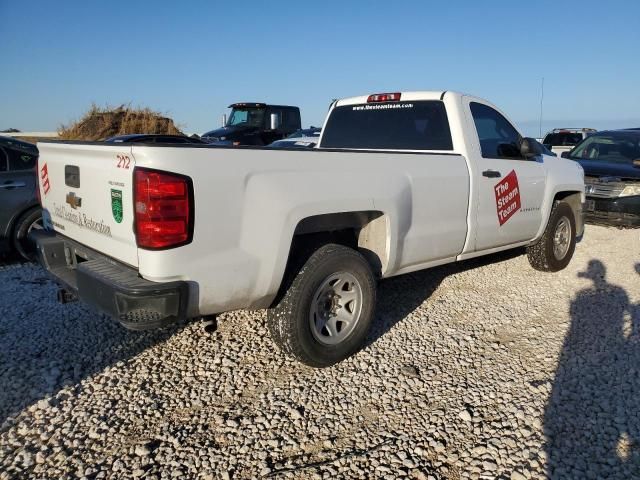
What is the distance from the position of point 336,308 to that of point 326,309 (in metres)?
0.07

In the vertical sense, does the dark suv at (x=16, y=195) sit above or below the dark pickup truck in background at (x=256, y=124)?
below

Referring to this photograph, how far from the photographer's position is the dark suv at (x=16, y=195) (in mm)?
5781

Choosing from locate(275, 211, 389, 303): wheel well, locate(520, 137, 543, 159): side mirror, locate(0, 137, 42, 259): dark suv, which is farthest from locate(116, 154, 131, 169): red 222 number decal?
locate(0, 137, 42, 259): dark suv

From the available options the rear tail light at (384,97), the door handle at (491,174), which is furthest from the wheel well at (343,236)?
the rear tail light at (384,97)

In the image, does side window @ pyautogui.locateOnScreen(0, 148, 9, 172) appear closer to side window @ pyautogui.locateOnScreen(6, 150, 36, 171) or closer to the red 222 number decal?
side window @ pyautogui.locateOnScreen(6, 150, 36, 171)

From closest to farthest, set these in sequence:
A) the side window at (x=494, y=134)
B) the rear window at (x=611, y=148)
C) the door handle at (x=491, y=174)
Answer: the door handle at (x=491, y=174), the side window at (x=494, y=134), the rear window at (x=611, y=148)

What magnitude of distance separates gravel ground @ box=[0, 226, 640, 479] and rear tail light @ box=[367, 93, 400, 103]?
1.92 meters

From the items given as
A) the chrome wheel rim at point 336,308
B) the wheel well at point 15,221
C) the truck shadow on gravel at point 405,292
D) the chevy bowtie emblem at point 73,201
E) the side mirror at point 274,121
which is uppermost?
the side mirror at point 274,121

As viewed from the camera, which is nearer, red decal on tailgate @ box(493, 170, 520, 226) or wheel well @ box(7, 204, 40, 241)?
red decal on tailgate @ box(493, 170, 520, 226)

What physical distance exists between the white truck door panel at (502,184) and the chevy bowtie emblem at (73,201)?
3.05m

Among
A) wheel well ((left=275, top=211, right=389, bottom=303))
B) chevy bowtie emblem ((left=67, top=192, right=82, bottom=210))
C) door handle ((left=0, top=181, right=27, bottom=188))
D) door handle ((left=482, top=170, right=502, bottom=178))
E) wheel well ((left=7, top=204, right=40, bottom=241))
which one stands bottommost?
wheel well ((left=7, top=204, right=40, bottom=241))

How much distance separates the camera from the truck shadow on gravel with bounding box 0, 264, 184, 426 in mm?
3082

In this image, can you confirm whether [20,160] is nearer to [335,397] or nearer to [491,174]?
[335,397]

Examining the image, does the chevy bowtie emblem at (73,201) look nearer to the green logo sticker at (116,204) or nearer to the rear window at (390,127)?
the green logo sticker at (116,204)
